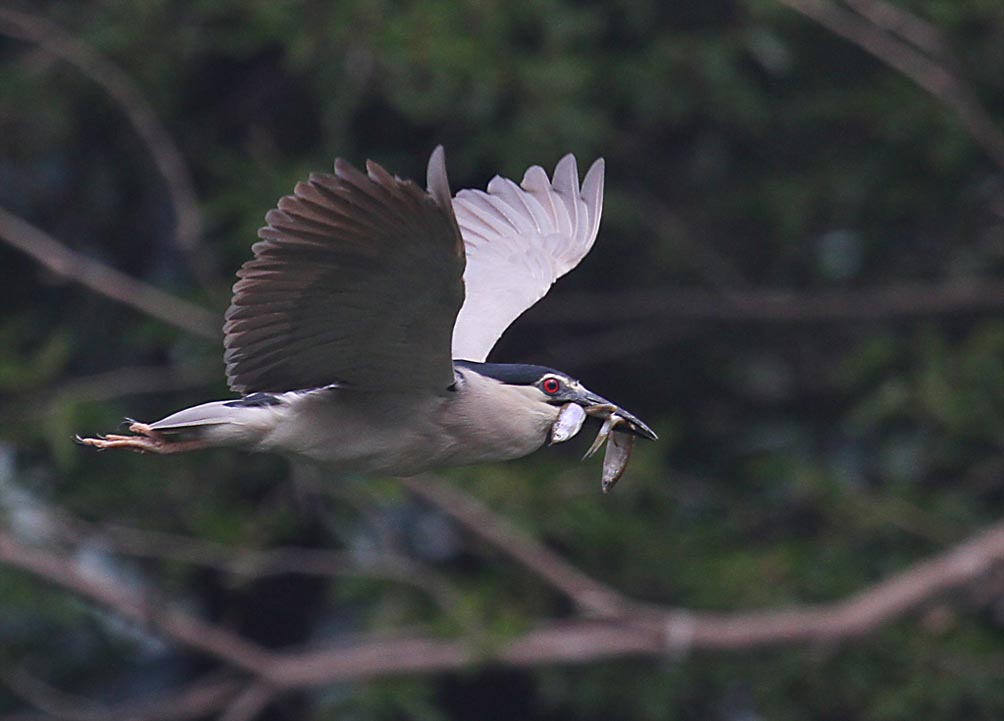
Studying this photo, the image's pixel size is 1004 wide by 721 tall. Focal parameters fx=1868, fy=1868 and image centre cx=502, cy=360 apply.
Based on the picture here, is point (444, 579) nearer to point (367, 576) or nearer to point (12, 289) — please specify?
point (367, 576)

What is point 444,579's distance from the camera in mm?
8148

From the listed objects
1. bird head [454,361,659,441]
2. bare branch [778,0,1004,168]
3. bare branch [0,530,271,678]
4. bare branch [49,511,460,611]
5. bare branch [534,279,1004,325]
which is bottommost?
bare branch [0,530,271,678]

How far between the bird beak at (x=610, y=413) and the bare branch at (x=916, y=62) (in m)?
4.74

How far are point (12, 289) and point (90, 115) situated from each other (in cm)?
86

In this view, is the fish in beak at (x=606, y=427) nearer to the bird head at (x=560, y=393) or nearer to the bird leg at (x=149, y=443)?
the bird head at (x=560, y=393)

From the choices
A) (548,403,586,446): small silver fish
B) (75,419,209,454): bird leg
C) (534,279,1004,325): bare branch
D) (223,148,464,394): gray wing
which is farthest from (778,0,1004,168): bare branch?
(75,419,209,454): bird leg

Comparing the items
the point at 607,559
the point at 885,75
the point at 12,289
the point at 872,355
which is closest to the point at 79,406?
the point at 12,289

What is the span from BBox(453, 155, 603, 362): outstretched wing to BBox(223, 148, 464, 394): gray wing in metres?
0.94

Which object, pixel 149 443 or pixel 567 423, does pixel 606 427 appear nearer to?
pixel 567 423

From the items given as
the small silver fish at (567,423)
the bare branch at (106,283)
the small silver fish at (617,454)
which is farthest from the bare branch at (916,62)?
the small silver fish at (567,423)

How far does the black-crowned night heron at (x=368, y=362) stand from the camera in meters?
3.43

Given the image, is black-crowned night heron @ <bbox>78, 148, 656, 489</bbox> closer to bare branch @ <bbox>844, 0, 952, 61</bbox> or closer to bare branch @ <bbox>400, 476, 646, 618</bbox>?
bare branch @ <bbox>400, 476, 646, 618</bbox>

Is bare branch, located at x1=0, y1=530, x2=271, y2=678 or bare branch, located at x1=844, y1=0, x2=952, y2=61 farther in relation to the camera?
bare branch, located at x1=844, y1=0, x2=952, y2=61

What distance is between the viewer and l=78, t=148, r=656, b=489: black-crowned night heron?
11.3ft
